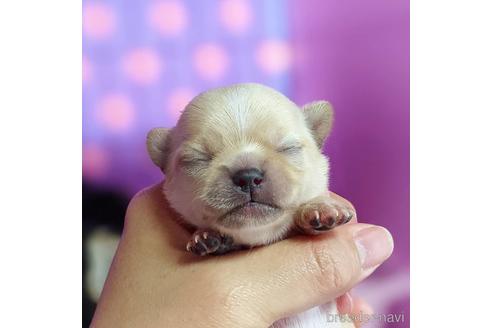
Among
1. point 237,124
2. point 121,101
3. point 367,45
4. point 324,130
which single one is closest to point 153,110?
point 121,101

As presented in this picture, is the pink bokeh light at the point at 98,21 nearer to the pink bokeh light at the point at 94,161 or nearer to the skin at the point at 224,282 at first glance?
the pink bokeh light at the point at 94,161

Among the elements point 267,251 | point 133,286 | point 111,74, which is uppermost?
point 111,74

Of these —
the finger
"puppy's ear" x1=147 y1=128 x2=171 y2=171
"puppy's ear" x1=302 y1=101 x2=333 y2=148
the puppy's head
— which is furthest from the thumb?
"puppy's ear" x1=147 y1=128 x2=171 y2=171

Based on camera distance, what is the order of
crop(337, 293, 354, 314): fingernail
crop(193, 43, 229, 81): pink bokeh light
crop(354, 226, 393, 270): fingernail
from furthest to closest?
crop(193, 43, 229, 81): pink bokeh light, crop(337, 293, 354, 314): fingernail, crop(354, 226, 393, 270): fingernail

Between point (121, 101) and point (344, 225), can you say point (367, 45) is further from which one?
point (121, 101)

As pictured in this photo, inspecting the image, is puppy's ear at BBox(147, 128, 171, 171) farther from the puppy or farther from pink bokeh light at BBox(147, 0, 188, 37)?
pink bokeh light at BBox(147, 0, 188, 37)

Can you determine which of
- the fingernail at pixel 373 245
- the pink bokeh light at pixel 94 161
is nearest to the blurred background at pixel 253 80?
the pink bokeh light at pixel 94 161

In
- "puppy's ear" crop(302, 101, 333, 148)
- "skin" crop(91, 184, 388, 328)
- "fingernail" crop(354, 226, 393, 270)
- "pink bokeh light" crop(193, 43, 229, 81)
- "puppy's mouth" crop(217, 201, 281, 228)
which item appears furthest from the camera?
"pink bokeh light" crop(193, 43, 229, 81)

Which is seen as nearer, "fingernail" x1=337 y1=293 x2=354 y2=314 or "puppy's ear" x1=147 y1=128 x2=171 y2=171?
"fingernail" x1=337 y1=293 x2=354 y2=314
